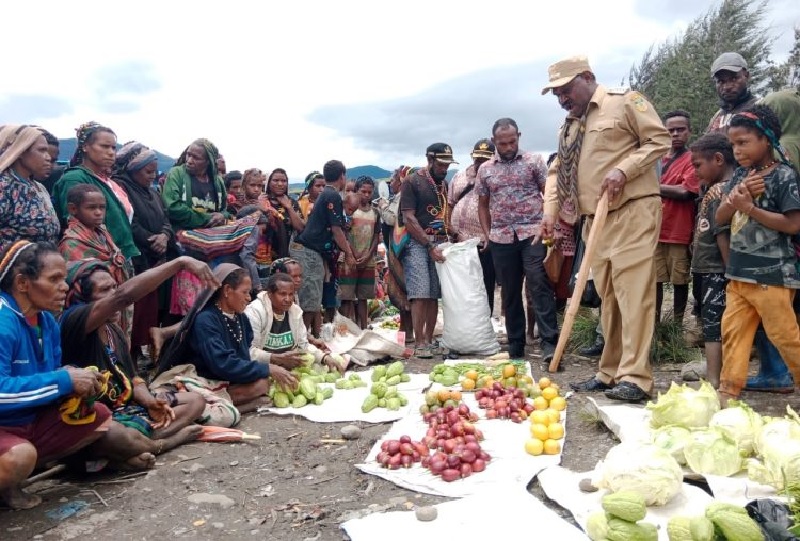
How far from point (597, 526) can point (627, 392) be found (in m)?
2.04

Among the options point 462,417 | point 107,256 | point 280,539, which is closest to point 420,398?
point 462,417

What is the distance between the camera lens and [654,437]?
336cm

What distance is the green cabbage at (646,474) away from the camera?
2.79m

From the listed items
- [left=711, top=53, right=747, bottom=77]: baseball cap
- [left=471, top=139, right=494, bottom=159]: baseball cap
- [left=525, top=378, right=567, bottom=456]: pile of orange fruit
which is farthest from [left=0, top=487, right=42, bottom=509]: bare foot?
[left=711, top=53, right=747, bottom=77]: baseball cap

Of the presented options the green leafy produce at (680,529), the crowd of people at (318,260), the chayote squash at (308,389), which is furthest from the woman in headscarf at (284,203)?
the green leafy produce at (680,529)

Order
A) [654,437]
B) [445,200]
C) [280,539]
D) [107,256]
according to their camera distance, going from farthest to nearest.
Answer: [445,200] < [107,256] < [654,437] < [280,539]

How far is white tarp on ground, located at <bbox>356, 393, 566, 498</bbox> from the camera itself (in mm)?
3332

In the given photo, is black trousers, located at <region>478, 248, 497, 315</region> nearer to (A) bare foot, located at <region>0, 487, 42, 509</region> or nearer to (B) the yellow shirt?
(B) the yellow shirt

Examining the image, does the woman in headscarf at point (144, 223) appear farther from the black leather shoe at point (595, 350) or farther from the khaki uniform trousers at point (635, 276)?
the black leather shoe at point (595, 350)

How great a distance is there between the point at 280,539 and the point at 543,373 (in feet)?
11.5

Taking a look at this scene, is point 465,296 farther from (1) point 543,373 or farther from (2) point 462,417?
(2) point 462,417

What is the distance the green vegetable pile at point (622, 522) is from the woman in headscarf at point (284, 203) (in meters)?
5.68

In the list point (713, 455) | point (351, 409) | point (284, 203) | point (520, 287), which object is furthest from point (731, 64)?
point (284, 203)

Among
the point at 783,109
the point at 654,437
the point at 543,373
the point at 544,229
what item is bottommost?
the point at 543,373
